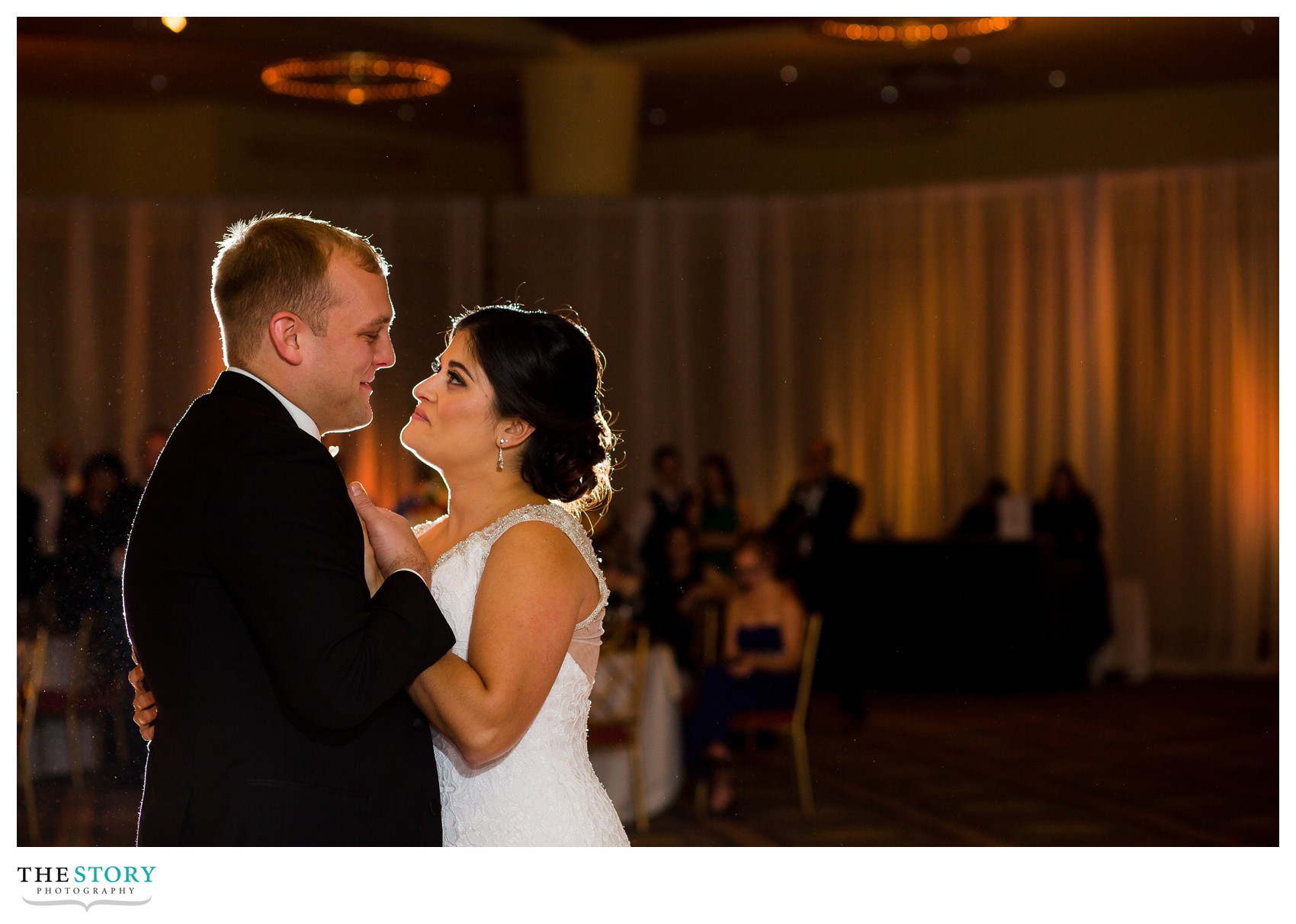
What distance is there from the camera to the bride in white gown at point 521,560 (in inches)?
78.3

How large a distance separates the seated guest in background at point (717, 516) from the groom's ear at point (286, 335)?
397 centimetres

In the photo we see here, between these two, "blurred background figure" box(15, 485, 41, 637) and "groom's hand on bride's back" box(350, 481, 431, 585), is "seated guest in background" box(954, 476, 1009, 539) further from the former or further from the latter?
"groom's hand on bride's back" box(350, 481, 431, 585)

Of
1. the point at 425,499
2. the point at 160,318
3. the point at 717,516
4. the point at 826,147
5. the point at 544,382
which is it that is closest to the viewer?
the point at 544,382

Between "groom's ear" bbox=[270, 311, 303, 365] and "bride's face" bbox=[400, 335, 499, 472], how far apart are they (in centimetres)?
36

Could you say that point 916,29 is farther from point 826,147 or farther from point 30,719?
point 30,719

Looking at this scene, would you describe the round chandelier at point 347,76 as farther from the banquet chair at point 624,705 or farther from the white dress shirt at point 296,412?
the white dress shirt at point 296,412

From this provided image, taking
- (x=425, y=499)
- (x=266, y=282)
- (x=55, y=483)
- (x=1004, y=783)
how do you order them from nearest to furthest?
(x=266, y=282), (x=55, y=483), (x=425, y=499), (x=1004, y=783)

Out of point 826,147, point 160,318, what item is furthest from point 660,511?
point 826,147

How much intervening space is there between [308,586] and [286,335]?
366 mm

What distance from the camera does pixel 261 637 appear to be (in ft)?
5.42

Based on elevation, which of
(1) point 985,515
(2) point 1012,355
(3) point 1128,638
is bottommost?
(3) point 1128,638

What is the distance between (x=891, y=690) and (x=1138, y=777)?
2.17 metres
